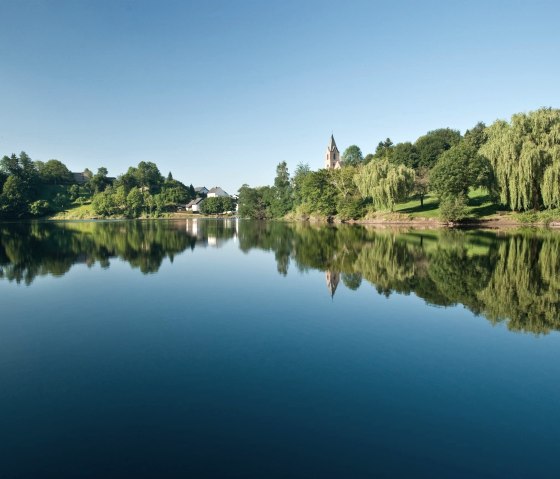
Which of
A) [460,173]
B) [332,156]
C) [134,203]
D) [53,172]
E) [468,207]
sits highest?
[332,156]

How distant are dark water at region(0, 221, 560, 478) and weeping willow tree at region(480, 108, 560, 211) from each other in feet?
120

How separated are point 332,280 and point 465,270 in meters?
8.18

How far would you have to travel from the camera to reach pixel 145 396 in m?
8.22

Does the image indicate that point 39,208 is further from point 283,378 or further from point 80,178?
point 283,378

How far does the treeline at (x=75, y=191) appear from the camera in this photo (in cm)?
12350

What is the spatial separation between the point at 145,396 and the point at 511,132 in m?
60.4

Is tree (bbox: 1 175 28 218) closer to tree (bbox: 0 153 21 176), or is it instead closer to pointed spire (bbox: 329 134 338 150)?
tree (bbox: 0 153 21 176)

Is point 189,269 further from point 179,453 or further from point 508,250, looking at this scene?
point 508,250

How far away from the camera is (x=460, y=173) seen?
5575 cm

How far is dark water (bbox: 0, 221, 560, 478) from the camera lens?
624 centimetres

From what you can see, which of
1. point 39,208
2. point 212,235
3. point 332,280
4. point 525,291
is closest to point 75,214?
point 39,208

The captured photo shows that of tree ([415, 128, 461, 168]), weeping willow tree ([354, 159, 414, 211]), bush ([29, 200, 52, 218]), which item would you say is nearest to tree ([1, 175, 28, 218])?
bush ([29, 200, 52, 218])

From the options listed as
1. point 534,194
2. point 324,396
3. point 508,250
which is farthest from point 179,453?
point 534,194

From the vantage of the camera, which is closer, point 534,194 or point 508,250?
point 508,250
